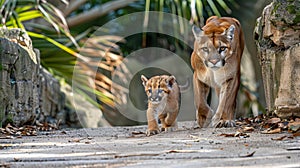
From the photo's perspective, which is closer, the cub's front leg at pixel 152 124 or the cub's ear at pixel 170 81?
the cub's front leg at pixel 152 124

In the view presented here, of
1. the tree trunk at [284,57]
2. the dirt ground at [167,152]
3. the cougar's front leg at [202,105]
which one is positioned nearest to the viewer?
the dirt ground at [167,152]

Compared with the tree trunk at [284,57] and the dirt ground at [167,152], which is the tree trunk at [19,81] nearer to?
the dirt ground at [167,152]

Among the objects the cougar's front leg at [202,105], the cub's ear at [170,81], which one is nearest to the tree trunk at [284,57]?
the cougar's front leg at [202,105]

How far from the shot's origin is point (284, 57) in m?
5.17

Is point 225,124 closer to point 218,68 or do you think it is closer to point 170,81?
point 218,68

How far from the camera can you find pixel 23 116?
264 inches

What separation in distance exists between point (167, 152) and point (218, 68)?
2042 millimetres

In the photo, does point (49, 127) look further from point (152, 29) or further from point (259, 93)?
point (259, 93)

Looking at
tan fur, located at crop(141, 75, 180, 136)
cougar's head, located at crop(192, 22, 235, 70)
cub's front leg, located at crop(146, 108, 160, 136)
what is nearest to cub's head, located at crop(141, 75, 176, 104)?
tan fur, located at crop(141, 75, 180, 136)

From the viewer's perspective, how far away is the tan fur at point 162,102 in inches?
211

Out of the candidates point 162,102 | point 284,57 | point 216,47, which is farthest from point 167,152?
point 216,47

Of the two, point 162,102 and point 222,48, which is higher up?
point 222,48

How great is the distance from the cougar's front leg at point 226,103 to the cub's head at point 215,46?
10.0 inches

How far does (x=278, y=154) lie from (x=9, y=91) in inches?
146
